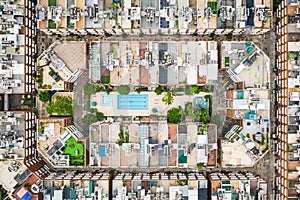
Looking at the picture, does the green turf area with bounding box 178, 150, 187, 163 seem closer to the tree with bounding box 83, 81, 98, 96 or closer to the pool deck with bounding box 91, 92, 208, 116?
the pool deck with bounding box 91, 92, 208, 116

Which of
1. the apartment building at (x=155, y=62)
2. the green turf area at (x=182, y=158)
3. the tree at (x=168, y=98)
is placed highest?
the apartment building at (x=155, y=62)

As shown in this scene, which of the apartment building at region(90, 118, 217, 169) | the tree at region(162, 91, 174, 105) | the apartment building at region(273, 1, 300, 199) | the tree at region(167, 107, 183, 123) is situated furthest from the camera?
the tree at region(167, 107, 183, 123)

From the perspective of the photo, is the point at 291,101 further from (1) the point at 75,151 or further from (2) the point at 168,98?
(1) the point at 75,151

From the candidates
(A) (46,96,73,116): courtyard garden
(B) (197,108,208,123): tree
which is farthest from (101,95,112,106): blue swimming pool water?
(B) (197,108,208,123): tree

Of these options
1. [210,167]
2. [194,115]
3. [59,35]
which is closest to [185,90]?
[194,115]

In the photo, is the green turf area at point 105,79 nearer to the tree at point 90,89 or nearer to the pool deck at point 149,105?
the pool deck at point 149,105

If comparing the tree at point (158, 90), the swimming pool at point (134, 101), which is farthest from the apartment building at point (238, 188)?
the swimming pool at point (134, 101)
